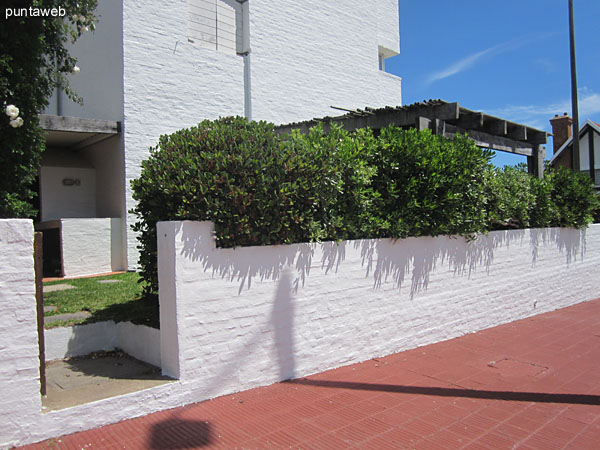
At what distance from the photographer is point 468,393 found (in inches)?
203

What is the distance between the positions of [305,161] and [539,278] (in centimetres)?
661

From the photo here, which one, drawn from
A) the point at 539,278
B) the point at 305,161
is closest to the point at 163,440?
the point at 305,161

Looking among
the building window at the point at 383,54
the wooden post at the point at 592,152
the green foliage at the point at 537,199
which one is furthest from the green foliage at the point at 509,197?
the wooden post at the point at 592,152

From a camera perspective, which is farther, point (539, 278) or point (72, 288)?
point (539, 278)

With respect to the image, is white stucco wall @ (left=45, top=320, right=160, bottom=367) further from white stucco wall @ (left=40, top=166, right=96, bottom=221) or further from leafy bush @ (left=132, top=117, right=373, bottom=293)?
white stucco wall @ (left=40, top=166, right=96, bottom=221)

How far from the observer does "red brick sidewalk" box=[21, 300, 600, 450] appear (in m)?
3.95

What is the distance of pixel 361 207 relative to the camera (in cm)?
608

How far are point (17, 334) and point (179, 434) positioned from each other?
148 centimetres

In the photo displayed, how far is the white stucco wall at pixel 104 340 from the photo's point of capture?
517 centimetres

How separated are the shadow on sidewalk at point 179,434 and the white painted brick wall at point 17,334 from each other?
3.02 feet

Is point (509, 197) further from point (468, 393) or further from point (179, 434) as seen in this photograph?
point (179, 434)

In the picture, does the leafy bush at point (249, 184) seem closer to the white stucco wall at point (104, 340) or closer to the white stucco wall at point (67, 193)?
the white stucco wall at point (104, 340)

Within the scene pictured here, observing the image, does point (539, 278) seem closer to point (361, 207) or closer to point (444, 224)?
point (444, 224)

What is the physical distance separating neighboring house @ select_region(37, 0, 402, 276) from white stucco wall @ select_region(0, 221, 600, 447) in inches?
218
